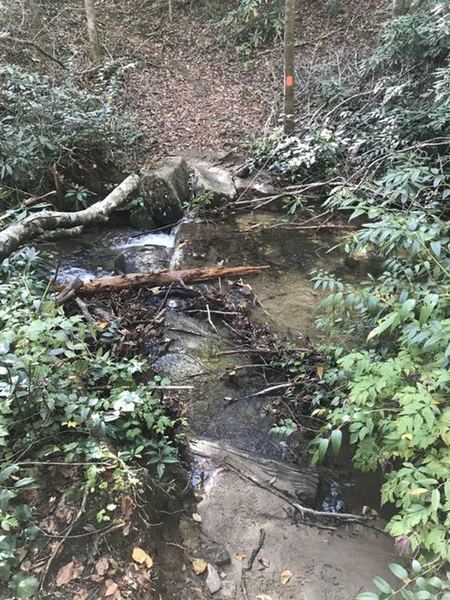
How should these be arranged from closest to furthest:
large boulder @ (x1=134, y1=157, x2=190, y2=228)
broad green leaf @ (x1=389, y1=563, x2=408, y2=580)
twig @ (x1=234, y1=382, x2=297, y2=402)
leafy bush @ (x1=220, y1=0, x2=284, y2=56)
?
broad green leaf @ (x1=389, y1=563, x2=408, y2=580), twig @ (x1=234, y1=382, x2=297, y2=402), large boulder @ (x1=134, y1=157, x2=190, y2=228), leafy bush @ (x1=220, y1=0, x2=284, y2=56)

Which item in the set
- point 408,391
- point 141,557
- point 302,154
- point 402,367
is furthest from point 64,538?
point 302,154

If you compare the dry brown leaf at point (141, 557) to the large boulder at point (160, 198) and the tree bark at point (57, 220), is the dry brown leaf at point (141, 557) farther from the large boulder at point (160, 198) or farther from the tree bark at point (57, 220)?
the large boulder at point (160, 198)

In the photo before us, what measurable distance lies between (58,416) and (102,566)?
979 mm

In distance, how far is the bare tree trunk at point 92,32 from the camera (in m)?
10.8

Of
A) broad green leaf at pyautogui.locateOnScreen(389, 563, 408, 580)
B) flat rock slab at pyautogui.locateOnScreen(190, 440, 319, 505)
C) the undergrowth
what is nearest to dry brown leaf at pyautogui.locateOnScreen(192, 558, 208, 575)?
flat rock slab at pyautogui.locateOnScreen(190, 440, 319, 505)

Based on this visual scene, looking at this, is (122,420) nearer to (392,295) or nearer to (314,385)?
(314,385)

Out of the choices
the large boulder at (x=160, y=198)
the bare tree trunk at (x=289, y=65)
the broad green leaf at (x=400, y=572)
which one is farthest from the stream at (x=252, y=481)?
the bare tree trunk at (x=289, y=65)

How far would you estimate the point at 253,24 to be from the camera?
1309cm

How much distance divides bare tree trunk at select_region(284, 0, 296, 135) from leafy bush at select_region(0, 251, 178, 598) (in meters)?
7.45

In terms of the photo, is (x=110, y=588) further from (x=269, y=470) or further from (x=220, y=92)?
(x=220, y=92)

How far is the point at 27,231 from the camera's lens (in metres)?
5.09

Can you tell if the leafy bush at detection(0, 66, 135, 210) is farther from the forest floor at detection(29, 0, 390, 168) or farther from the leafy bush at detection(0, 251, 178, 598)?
the leafy bush at detection(0, 251, 178, 598)

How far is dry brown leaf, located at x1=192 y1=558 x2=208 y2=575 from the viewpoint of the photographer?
117 inches

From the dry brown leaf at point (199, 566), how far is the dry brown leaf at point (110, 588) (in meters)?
0.61
